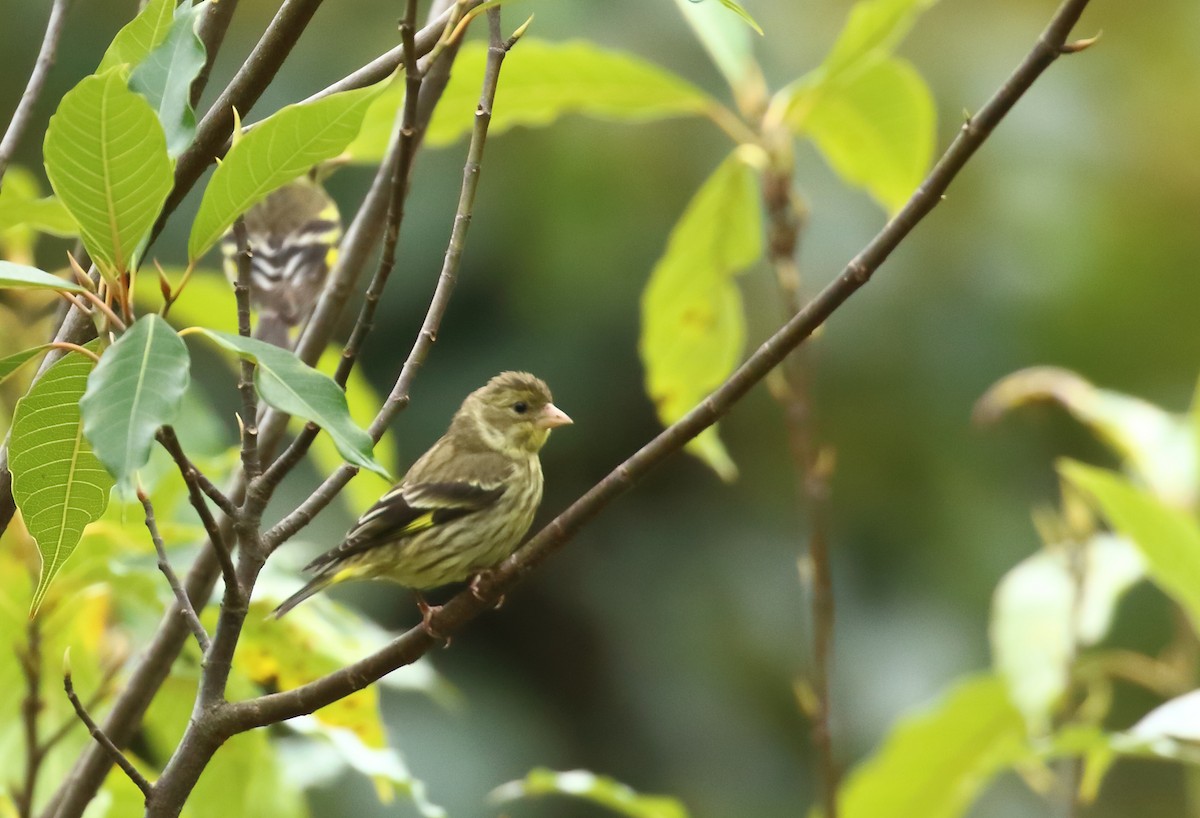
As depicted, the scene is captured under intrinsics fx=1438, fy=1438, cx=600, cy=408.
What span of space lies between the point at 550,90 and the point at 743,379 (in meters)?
1.82

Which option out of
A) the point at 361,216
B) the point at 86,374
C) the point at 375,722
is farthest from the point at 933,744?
the point at 86,374

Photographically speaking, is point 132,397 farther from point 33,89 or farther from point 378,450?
point 378,450

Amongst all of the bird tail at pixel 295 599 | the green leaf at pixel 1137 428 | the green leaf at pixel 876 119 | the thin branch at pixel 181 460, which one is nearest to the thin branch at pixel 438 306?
the thin branch at pixel 181 460

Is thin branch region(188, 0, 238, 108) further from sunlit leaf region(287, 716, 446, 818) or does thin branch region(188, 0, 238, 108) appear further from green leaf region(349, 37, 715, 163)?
sunlit leaf region(287, 716, 446, 818)

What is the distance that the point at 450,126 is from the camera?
12.1ft

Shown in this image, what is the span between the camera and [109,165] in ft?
6.15

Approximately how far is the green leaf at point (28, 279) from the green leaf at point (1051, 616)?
98.2 inches

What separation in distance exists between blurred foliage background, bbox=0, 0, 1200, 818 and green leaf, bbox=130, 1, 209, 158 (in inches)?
213

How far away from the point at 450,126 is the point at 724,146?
4.76 m

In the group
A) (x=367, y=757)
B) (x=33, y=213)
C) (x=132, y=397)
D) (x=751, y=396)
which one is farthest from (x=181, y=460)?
(x=751, y=396)

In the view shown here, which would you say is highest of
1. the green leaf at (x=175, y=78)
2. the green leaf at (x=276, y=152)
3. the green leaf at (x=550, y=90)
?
the green leaf at (x=175, y=78)

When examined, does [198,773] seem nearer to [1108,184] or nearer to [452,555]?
[452,555]

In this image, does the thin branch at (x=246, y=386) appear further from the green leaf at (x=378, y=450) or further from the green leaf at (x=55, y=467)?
the green leaf at (x=378, y=450)

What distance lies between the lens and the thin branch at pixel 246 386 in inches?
80.4
